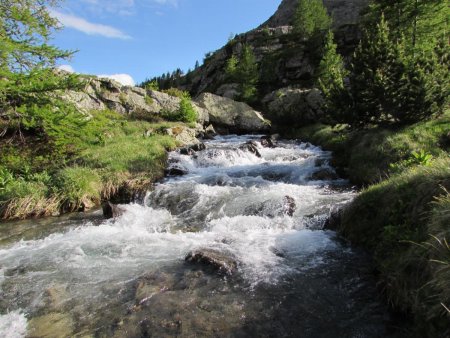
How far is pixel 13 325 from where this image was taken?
586cm

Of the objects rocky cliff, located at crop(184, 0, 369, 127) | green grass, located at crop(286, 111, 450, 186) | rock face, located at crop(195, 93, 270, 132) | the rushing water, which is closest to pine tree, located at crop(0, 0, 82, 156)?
the rushing water

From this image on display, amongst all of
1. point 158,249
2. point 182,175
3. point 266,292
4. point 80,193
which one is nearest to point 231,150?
point 182,175

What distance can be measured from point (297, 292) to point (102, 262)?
4.84m

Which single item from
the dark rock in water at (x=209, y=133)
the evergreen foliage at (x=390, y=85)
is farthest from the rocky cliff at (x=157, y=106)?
the evergreen foliage at (x=390, y=85)

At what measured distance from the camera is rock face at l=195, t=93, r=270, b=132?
116ft

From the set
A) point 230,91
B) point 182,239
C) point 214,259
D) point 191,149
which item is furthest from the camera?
point 230,91

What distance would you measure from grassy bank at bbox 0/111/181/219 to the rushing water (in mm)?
1302

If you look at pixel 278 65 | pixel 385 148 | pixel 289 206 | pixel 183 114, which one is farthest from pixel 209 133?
pixel 278 65

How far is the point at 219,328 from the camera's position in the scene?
5551mm

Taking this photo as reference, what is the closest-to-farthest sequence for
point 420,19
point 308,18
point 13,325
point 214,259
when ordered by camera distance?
1. point 13,325
2. point 214,259
3. point 420,19
4. point 308,18

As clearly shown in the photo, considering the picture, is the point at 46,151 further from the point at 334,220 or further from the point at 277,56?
the point at 277,56

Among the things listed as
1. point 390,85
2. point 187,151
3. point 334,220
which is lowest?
point 334,220

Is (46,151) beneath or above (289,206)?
above

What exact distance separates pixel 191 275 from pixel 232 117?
29575 mm
